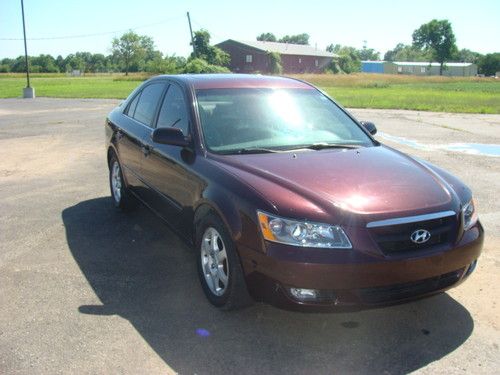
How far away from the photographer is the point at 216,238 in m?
3.59

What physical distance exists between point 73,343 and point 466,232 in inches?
104

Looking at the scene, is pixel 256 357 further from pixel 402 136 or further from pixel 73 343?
pixel 402 136

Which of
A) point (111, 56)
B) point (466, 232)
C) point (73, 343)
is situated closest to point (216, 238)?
point (73, 343)

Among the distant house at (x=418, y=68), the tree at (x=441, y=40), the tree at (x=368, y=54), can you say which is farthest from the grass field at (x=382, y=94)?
the tree at (x=368, y=54)

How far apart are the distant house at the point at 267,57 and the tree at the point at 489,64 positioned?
55911 millimetres

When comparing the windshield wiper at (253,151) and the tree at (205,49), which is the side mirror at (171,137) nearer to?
the windshield wiper at (253,151)

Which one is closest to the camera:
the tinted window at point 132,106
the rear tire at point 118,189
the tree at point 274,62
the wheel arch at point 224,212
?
the wheel arch at point 224,212

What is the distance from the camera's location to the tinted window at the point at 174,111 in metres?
4.35

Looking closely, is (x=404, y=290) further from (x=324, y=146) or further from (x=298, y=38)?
(x=298, y=38)

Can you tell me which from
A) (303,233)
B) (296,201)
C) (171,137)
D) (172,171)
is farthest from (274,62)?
(303,233)

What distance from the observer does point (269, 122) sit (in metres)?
4.29

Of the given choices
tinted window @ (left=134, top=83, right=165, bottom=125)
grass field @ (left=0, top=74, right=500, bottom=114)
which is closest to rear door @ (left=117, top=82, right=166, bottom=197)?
tinted window @ (left=134, top=83, right=165, bottom=125)

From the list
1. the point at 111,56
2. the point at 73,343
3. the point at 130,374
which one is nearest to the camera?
the point at 130,374

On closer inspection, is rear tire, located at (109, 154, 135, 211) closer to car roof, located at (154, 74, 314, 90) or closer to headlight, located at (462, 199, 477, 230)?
car roof, located at (154, 74, 314, 90)
